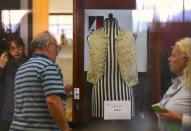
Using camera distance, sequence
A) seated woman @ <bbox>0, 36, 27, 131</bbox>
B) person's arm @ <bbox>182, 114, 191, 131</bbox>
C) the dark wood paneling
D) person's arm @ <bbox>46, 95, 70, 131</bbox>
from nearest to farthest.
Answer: person's arm @ <bbox>182, 114, 191, 131</bbox>, person's arm @ <bbox>46, 95, 70, 131</bbox>, seated woman @ <bbox>0, 36, 27, 131</bbox>, the dark wood paneling

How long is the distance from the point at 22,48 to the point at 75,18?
54 centimetres

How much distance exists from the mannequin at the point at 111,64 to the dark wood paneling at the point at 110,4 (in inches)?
3.7

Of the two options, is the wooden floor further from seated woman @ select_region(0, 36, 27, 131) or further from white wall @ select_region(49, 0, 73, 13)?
white wall @ select_region(49, 0, 73, 13)

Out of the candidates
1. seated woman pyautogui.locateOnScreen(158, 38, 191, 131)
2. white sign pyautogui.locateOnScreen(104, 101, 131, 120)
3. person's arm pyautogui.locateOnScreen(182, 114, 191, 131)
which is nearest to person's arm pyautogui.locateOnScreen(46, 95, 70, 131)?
seated woman pyautogui.locateOnScreen(158, 38, 191, 131)

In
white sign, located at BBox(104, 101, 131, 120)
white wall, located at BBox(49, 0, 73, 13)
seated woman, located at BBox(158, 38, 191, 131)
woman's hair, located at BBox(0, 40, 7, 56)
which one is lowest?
white sign, located at BBox(104, 101, 131, 120)

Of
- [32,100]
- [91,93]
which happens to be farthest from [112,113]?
[32,100]

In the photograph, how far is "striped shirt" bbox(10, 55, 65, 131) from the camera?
9.17ft

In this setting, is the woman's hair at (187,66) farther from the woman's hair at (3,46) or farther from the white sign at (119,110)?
the woman's hair at (3,46)

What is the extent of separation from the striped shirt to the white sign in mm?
1002

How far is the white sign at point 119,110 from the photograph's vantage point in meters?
3.80

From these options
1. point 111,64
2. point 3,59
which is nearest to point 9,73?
point 3,59

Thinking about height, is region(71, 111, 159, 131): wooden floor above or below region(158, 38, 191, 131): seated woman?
below

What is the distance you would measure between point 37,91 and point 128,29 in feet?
4.12

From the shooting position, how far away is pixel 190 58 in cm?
263
